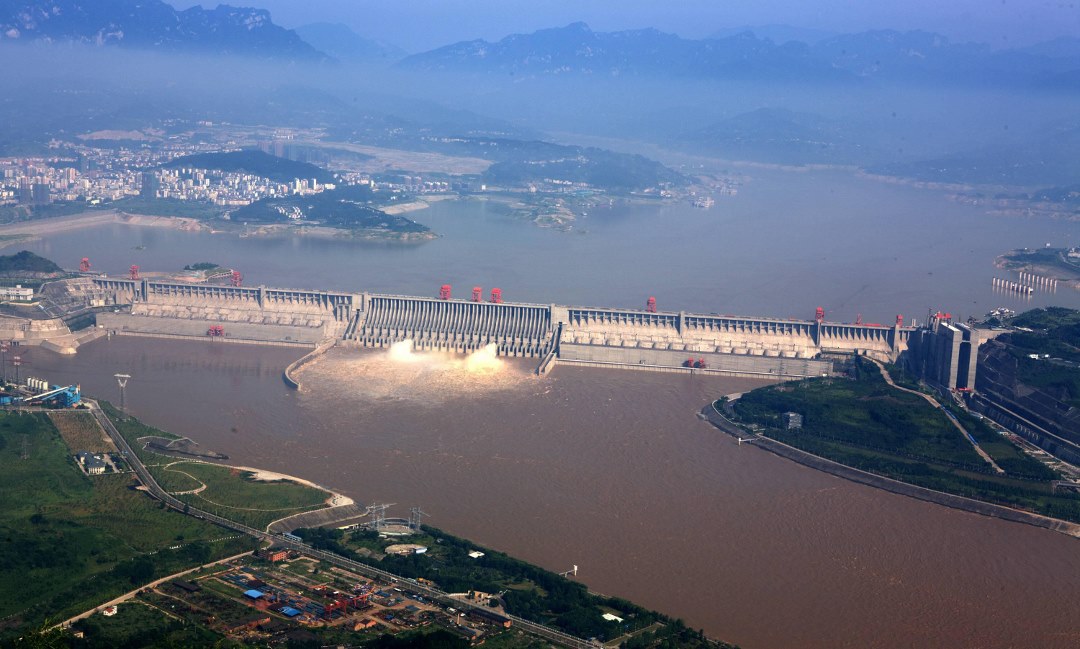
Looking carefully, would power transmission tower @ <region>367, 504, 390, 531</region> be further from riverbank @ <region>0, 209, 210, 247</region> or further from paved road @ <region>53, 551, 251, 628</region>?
riverbank @ <region>0, 209, 210, 247</region>

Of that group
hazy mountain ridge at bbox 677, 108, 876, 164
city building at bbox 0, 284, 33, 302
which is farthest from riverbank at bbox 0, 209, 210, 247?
hazy mountain ridge at bbox 677, 108, 876, 164

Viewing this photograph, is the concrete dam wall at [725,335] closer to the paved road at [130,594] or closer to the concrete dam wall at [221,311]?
the concrete dam wall at [221,311]

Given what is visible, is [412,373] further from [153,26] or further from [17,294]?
[153,26]

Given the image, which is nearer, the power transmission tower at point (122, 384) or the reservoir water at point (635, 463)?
the reservoir water at point (635, 463)

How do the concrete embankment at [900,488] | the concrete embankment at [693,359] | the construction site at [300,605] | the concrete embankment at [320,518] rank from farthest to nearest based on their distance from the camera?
the concrete embankment at [693,359] → the concrete embankment at [900,488] → the concrete embankment at [320,518] → the construction site at [300,605]

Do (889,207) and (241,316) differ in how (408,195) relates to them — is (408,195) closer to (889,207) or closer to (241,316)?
(889,207)

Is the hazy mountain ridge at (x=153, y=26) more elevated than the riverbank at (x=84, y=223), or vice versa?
the hazy mountain ridge at (x=153, y=26)

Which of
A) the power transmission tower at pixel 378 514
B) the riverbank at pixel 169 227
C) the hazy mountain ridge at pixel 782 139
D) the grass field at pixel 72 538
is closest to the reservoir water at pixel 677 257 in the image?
the riverbank at pixel 169 227
